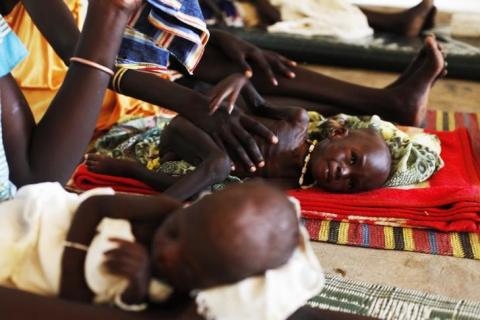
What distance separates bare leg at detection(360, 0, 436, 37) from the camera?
367 cm

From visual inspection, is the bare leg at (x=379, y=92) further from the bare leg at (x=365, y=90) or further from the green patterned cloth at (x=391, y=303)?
the green patterned cloth at (x=391, y=303)

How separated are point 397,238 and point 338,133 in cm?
41

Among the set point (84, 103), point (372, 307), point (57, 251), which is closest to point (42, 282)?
point (57, 251)

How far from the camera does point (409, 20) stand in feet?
12.1

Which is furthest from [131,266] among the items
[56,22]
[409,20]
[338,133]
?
[409,20]

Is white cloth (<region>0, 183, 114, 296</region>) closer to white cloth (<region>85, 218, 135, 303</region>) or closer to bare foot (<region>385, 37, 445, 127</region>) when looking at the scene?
white cloth (<region>85, 218, 135, 303</region>)

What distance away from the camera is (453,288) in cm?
157

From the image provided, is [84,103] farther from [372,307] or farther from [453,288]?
[453,288]

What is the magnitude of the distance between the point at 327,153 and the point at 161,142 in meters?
0.55

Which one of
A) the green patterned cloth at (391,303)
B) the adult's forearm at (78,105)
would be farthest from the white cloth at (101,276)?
the green patterned cloth at (391,303)

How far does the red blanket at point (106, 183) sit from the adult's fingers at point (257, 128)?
381 millimetres

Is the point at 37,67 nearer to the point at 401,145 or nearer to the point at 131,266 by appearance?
the point at 401,145

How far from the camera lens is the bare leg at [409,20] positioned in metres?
3.67

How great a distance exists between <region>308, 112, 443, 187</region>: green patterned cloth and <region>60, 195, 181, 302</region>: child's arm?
1.11 m
